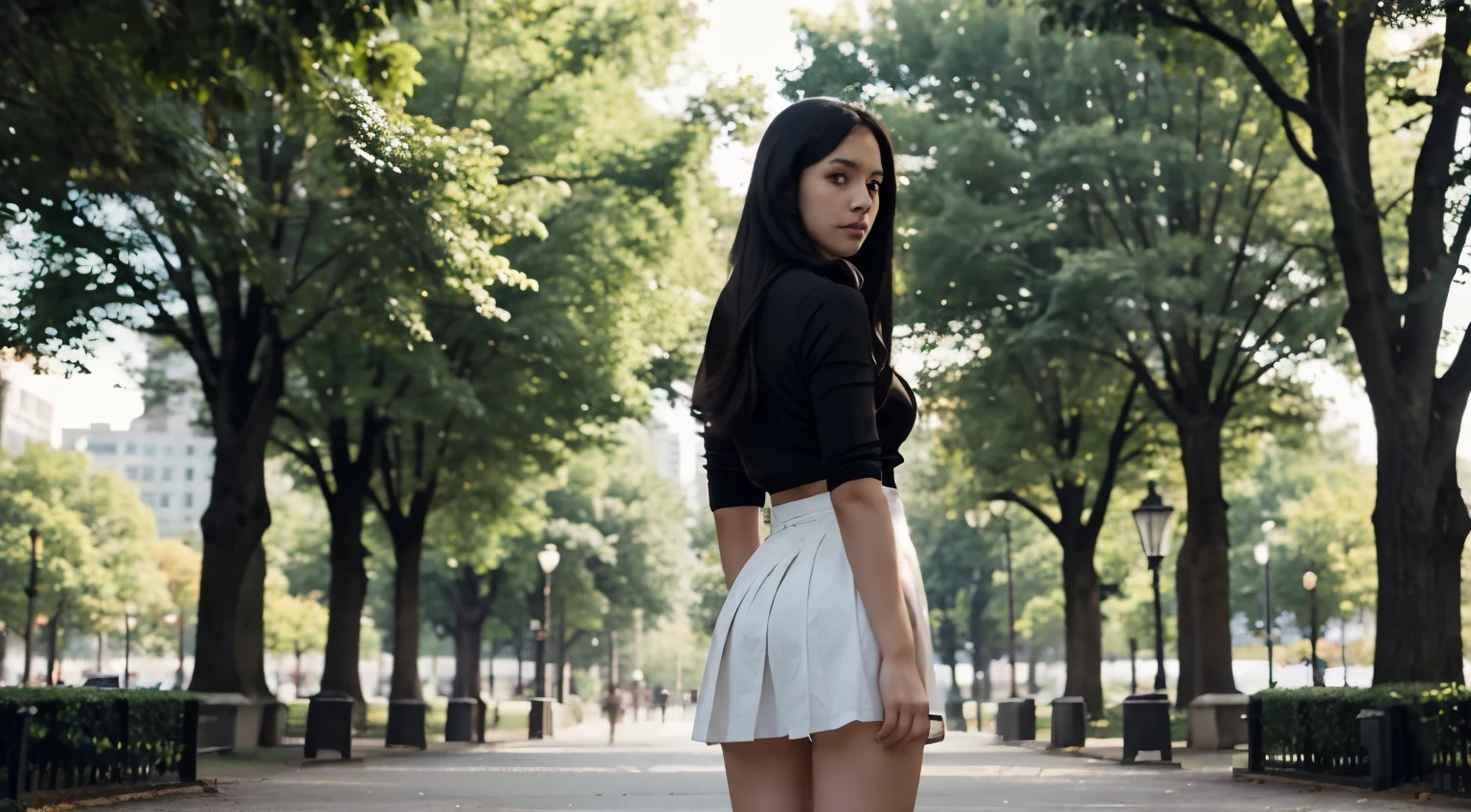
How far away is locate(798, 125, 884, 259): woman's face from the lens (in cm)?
334

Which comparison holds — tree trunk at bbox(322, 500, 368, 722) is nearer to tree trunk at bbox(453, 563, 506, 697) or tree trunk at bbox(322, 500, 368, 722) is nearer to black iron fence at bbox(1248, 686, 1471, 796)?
black iron fence at bbox(1248, 686, 1471, 796)

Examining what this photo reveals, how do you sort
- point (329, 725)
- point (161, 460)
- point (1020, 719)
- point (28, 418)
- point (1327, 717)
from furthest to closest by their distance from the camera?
point (161, 460) < point (28, 418) < point (1020, 719) < point (329, 725) < point (1327, 717)

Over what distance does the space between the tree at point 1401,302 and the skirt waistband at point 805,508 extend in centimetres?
1403

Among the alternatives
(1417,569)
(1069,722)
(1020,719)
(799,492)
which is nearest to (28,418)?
(1020,719)

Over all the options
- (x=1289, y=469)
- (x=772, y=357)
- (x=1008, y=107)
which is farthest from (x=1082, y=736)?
(x=1289, y=469)

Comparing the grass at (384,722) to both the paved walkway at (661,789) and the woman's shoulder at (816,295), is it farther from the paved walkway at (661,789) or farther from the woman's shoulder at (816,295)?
the woman's shoulder at (816,295)

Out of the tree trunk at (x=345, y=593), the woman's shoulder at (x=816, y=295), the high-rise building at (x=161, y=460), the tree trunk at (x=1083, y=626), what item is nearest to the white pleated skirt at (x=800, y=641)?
the woman's shoulder at (x=816, y=295)

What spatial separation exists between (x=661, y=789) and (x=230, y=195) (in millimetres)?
7111

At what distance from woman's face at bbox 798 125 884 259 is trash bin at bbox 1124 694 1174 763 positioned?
2040 centimetres

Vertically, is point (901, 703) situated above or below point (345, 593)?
below

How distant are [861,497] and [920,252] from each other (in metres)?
25.0

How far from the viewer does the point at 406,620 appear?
111 ft

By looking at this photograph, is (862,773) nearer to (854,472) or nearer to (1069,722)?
(854,472)

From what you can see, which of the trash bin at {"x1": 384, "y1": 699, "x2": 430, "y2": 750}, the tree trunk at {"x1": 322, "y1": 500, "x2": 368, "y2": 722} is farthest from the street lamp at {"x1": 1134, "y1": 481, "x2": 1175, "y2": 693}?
the tree trunk at {"x1": 322, "y1": 500, "x2": 368, "y2": 722}
